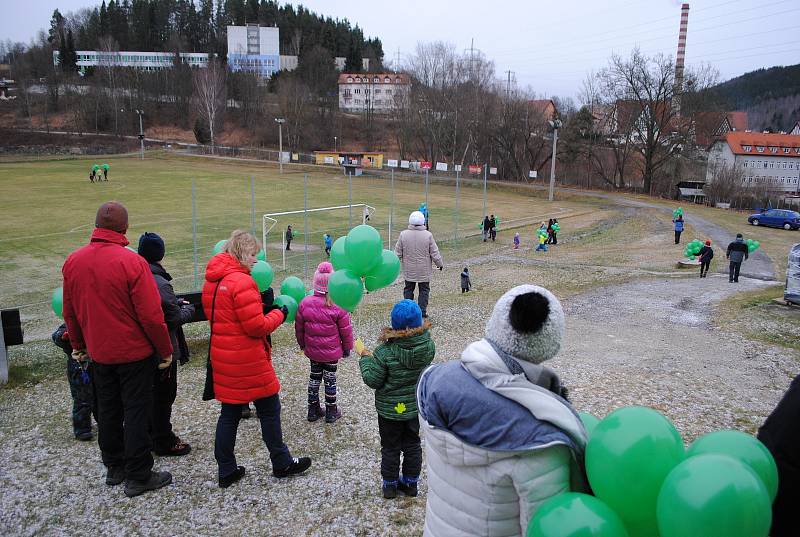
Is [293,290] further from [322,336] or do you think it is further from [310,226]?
[310,226]

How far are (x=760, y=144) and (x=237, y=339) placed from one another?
279 ft

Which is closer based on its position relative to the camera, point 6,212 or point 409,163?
point 6,212

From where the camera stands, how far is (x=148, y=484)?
4617mm

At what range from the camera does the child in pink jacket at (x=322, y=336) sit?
580 cm

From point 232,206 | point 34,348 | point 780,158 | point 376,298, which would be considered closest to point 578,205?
point 232,206

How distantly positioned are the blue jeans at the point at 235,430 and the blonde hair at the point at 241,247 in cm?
108

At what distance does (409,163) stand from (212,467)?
59.5 metres

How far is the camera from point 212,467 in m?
5.04

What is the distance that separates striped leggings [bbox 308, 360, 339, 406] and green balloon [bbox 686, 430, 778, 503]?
13.7 feet

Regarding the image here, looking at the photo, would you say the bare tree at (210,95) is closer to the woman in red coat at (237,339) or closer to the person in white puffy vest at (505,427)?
the woman in red coat at (237,339)

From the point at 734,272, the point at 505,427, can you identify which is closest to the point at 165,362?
the point at 505,427

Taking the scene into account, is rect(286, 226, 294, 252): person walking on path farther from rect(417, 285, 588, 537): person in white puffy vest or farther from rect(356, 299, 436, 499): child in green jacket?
rect(417, 285, 588, 537): person in white puffy vest

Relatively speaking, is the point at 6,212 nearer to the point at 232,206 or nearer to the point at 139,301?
the point at 232,206

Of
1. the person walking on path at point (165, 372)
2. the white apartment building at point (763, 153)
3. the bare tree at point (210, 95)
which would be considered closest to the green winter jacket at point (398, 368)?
the person walking on path at point (165, 372)
